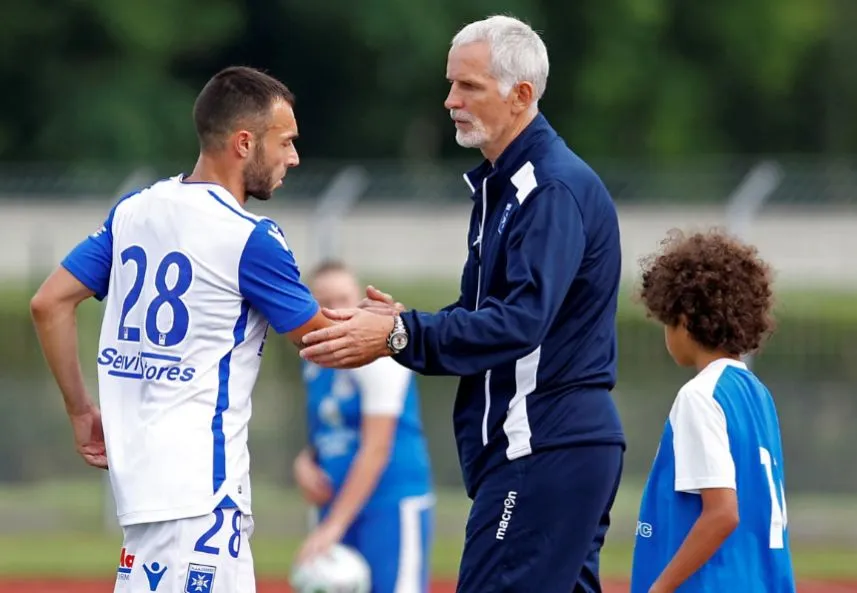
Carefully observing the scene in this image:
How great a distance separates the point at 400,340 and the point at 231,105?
0.86m

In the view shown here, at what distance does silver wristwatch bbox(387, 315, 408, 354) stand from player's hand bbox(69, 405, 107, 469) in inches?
38.8

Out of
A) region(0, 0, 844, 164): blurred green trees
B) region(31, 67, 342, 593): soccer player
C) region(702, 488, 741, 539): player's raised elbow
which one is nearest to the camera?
region(702, 488, 741, 539): player's raised elbow

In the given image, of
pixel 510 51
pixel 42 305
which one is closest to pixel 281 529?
pixel 42 305

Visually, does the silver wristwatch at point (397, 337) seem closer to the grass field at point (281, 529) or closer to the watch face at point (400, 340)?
the watch face at point (400, 340)

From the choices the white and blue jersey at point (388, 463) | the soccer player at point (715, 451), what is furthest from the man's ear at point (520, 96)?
the white and blue jersey at point (388, 463)

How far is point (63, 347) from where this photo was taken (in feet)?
17.3

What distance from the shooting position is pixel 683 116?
35.0m

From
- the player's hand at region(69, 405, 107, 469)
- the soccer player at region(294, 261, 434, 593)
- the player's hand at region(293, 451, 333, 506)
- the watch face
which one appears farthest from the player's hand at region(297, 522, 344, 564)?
the watch face

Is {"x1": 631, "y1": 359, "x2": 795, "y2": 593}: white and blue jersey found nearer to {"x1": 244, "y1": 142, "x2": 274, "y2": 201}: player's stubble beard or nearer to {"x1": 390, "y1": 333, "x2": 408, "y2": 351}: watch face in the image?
{"x1": 390, "y1": 333, "x2": 408, "y2": 351}: watch face

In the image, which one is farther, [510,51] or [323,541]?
[323,541]

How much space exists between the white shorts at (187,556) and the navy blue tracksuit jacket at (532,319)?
73cm

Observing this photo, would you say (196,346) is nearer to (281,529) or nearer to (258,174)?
(258,174)

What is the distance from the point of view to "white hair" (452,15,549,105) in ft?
17.2

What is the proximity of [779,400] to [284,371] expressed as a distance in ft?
14.2
